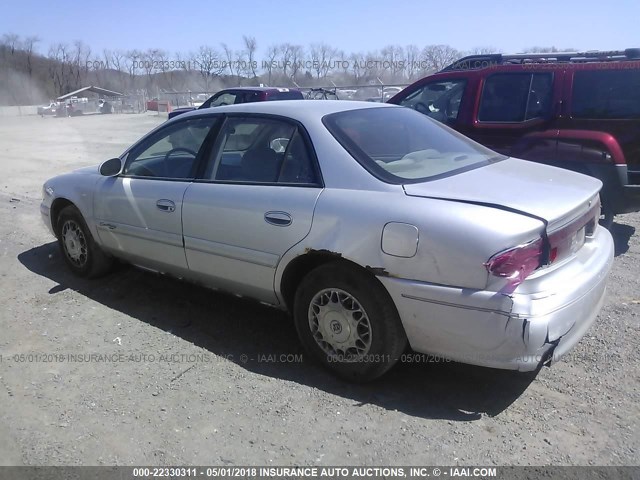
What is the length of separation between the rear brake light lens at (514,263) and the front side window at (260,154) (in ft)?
4.01

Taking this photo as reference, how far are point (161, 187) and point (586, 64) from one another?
459 centimetres

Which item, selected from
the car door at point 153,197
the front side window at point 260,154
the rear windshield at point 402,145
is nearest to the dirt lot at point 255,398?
the car door at point 153,197

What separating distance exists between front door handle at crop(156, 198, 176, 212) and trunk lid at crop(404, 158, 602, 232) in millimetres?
1821

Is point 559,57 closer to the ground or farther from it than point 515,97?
farther from it

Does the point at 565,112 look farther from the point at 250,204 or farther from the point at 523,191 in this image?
the point at 250,204

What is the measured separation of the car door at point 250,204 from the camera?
11.2 ft

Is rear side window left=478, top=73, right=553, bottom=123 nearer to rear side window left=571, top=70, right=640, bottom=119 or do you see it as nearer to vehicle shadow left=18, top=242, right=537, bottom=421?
rear side window left=571, top=70, right=640, bottom=119

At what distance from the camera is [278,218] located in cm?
343

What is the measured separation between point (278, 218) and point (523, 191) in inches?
56.2

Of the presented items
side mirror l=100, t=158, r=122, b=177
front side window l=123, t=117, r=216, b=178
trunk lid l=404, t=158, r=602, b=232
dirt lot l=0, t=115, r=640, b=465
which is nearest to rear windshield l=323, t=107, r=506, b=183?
trunk lid l=404, t=158, r=602, b=232

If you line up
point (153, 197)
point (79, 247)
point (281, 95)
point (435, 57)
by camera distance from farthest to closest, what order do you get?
point (435, 57) → point (281, 95) → point (79, 247) → point (153, 197)

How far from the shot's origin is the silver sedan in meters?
2.75

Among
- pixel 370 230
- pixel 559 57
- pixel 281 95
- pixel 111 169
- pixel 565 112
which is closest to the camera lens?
pixel 370 230

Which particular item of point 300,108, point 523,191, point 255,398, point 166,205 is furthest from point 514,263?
point 166,205
